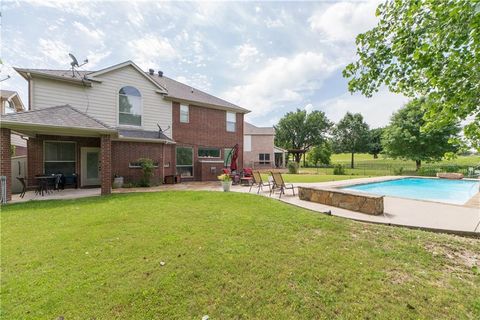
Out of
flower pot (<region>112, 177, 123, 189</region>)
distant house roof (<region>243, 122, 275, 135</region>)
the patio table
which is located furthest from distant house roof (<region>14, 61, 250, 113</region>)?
distant house roof (<region>243, 122, 275, 135</region>)

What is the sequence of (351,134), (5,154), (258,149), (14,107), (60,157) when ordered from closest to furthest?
(5,154) < (60,157) < (14,107) < (258,149) < (351,134)

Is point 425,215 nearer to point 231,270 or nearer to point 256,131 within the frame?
point 231,270

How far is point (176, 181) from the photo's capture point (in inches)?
578

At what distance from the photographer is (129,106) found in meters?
13.9

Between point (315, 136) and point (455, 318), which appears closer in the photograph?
point (455, 318)

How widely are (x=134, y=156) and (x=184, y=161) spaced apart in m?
4.00

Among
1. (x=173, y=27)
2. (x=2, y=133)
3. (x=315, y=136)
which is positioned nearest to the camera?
(x=2, y=133)

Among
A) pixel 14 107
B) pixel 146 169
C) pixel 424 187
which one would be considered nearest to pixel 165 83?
pixel 146 169

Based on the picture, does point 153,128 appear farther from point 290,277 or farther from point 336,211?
point 290,277

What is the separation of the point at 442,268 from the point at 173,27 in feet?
44.6

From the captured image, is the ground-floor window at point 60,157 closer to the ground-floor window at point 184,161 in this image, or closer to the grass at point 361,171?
the ground-floor window at point 184,161

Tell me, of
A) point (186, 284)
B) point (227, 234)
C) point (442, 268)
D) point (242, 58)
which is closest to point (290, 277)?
point (186, 284)

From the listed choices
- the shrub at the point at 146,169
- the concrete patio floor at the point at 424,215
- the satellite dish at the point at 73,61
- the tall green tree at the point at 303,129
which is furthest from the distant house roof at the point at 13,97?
the tall green tree at the point at 303,129

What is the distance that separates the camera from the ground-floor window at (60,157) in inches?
438
